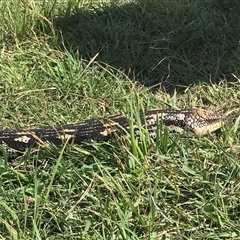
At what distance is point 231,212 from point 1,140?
175 cm

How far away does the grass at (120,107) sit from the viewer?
3.34 m

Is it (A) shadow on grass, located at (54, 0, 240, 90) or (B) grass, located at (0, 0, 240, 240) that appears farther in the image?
(A) shadow on grass, located at (54, 0, 240, 90)

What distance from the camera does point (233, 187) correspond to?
356 cm

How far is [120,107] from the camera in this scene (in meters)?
4.41

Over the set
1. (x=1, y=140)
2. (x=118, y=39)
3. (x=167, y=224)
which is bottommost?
(x=167, y=224)

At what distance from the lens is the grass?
10.9 ft

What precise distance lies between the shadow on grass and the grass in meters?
0.01

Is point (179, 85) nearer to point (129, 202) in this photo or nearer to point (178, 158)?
point (178, 158)

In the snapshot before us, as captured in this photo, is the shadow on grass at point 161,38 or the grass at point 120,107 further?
the shadow on grass at point 161,38

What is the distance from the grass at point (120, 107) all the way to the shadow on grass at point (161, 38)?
12mm

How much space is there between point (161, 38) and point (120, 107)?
130cm

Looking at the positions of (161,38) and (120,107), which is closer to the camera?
(120,107)

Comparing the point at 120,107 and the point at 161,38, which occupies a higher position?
the point at 161,38

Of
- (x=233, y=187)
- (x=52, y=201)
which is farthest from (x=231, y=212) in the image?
(x=52, y=201)
